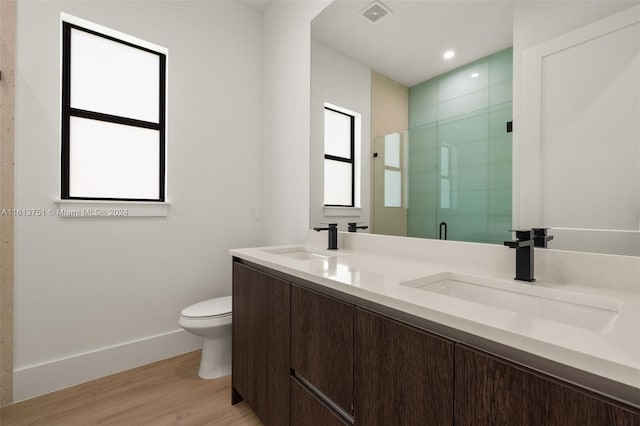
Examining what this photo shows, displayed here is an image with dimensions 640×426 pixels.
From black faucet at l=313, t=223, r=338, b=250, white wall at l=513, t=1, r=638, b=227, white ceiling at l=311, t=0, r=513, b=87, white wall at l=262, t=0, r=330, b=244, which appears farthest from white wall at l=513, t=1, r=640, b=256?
white wall at l=262, t=0, r=330, b=244

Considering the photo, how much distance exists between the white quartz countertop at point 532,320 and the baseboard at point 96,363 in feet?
5.32

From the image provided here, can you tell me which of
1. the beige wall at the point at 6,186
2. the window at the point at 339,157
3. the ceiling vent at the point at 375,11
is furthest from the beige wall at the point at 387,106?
the beige wall at the point at 6,186

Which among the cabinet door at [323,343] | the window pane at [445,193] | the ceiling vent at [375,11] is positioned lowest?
the cabinet door at [323,343]

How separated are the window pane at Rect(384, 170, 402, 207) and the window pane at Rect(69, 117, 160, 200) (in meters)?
1.76

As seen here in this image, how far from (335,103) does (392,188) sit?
29.0 inches

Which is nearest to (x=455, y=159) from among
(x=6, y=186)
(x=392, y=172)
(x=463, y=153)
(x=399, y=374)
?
(x=463, y=153)

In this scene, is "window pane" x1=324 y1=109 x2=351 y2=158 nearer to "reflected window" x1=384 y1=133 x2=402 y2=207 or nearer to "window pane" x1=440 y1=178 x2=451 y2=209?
"reflected window" x1=384 y1=133 x2=402 y2=207

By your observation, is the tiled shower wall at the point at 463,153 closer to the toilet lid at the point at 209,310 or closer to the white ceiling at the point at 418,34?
the white ceiling at the point at 418,34

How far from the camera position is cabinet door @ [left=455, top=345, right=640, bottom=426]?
450 millimetres

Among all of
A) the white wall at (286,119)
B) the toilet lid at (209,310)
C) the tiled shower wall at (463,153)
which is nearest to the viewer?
the tiled shower wall at (463,153)

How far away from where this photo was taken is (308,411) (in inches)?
42.4

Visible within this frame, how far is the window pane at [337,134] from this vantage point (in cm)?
180

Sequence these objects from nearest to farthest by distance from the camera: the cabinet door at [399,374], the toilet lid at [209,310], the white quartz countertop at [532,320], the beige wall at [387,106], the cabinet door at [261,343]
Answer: the white quartz countertop at [532,320], the cabinet door at [399,374], the cabinet door at [261,343], the beige wall at [387,106], the toilet lid at [209,310]

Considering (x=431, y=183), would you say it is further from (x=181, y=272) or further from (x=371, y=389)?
(x=181, y=272)
